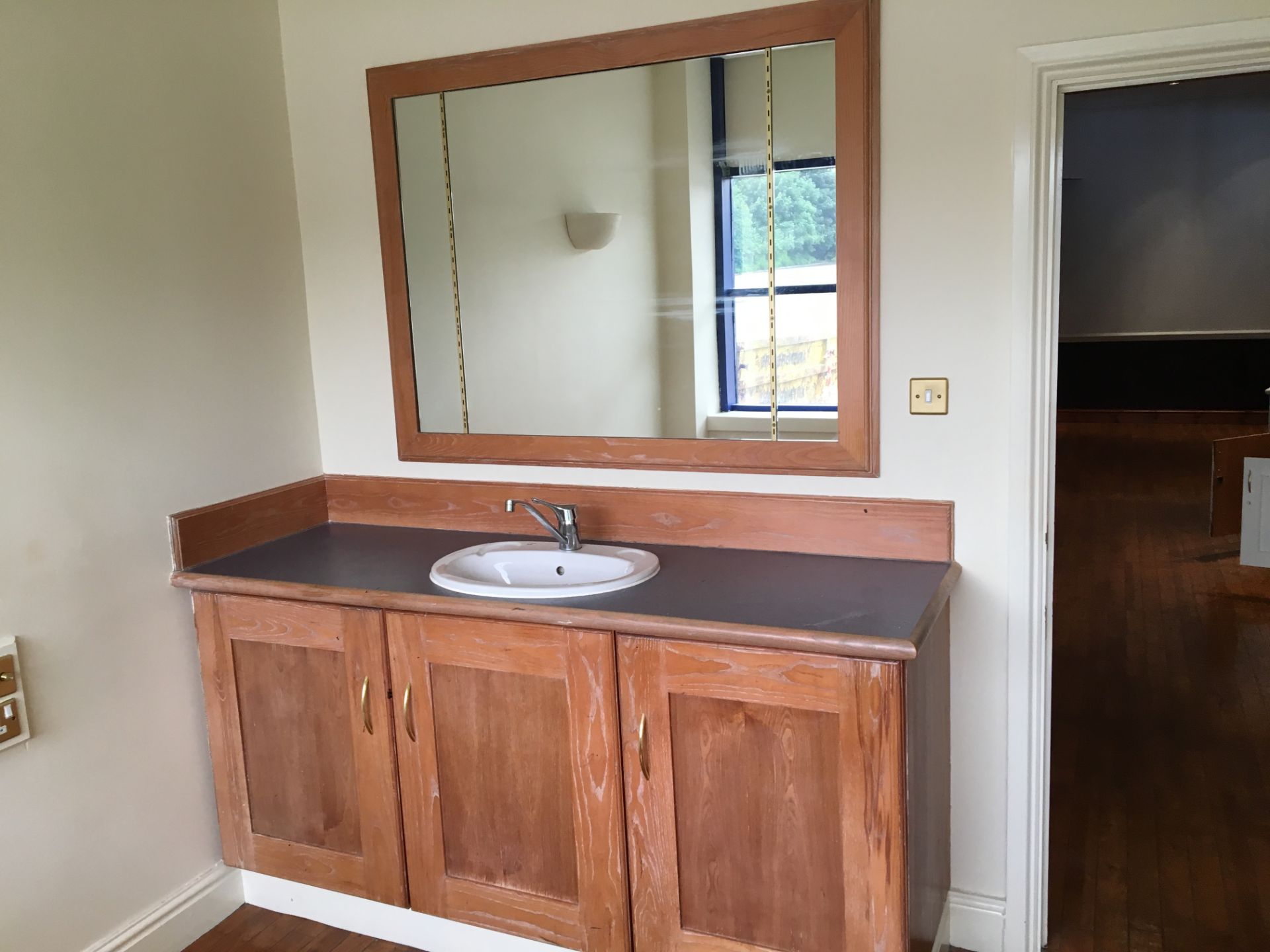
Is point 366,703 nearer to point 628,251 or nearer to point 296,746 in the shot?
point 296,746

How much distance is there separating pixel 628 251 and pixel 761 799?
1249mm

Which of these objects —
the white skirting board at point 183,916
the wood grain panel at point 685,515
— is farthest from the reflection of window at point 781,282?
the white skirting board at point 183,916

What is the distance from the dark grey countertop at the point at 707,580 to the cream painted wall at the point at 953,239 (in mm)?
167

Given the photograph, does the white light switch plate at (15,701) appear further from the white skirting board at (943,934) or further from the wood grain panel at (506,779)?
the white skirting board at (943,934)

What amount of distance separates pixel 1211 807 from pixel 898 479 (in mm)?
1546

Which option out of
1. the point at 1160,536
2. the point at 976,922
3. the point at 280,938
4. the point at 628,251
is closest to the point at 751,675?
the point at 976,922

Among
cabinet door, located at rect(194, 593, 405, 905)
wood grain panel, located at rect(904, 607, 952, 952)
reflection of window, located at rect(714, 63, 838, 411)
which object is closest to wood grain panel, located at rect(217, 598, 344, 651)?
cabinet door, located at rect(194, 593, 405, 905)

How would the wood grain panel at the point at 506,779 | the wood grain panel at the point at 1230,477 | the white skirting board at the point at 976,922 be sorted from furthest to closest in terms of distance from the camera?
the wood grain panel at the point at 1230,477 → the white skirting board at the point at 976,922 → the wood grain panel at the point at 506,779

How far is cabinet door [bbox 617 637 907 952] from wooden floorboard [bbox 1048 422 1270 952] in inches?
30.9

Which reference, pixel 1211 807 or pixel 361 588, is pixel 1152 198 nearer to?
pixel 1211 807

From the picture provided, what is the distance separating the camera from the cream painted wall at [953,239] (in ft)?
6.55

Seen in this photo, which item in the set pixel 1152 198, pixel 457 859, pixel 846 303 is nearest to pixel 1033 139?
pixel 846 303

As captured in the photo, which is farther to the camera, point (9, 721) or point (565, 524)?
point (565, 524)

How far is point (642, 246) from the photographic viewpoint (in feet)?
7.73
